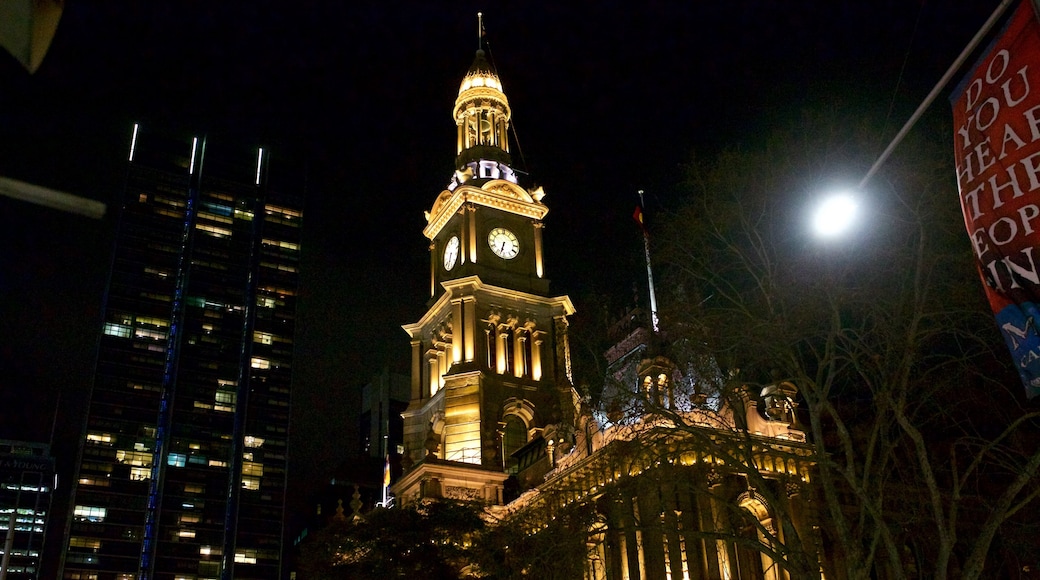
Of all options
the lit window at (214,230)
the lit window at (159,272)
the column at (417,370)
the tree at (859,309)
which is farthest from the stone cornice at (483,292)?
the lit window at (214,230)

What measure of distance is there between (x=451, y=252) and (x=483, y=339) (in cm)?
819

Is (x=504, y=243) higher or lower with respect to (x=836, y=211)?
higher

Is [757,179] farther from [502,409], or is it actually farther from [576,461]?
[502,409]

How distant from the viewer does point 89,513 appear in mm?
108500

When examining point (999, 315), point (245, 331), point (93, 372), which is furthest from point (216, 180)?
point (999, 315)

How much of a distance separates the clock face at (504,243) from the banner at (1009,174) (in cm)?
4505

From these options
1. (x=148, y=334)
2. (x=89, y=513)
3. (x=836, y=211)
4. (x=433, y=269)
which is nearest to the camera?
(x=836, y=211)

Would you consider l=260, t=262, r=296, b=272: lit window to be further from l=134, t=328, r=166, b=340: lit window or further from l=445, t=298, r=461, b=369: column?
l=445, t=298, r=461, b=369: column

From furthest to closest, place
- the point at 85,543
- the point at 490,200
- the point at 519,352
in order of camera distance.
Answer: the point at 85,543 < the point at 490,200 < the point at 519,352

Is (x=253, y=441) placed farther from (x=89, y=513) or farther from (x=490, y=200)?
(x=490, y=200)

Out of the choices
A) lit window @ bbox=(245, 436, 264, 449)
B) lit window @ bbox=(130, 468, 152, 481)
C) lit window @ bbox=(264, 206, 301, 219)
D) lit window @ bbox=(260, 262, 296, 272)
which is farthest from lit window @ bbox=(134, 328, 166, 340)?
lit window @ bbox=(264, 206, 301, 219)

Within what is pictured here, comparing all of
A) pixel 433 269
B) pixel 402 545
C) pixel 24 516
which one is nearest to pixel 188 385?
pixel 24 516

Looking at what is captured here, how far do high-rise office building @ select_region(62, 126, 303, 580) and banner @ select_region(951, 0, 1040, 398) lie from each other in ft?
375

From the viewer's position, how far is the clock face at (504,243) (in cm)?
5703
